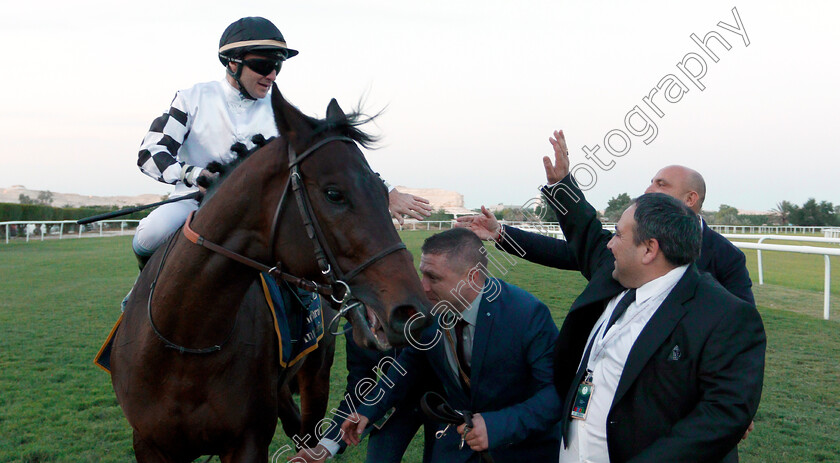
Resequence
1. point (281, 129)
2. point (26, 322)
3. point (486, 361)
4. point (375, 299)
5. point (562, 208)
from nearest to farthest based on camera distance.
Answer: point (375, 299), point (281, 129), point (486, 361), point (562, 208), point (26, 322)

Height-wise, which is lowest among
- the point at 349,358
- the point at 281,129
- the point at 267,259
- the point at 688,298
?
the point at 349,358

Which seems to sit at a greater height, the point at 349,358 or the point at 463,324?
the point at 463,324

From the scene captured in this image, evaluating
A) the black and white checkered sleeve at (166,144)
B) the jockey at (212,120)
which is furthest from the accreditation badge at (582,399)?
the black and white checkered sleeve at (166,144)

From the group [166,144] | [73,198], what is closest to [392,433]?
Answer: [166,144]

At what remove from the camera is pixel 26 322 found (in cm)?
858

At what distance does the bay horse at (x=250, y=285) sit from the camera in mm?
2012

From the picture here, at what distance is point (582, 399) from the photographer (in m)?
2.28

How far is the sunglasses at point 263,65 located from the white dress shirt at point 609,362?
2064 millimetres

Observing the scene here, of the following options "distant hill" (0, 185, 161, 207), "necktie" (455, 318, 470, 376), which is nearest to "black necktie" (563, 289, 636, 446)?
"necktie" (455, 318, 470, 376)

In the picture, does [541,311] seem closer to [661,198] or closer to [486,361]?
[486,361]

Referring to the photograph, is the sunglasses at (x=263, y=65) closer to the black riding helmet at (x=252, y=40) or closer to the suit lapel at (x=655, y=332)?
the black riding helmet at (x=252, y=40)

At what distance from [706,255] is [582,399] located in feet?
4.61

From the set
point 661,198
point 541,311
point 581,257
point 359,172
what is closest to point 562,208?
point 581,257

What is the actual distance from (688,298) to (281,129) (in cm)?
160
